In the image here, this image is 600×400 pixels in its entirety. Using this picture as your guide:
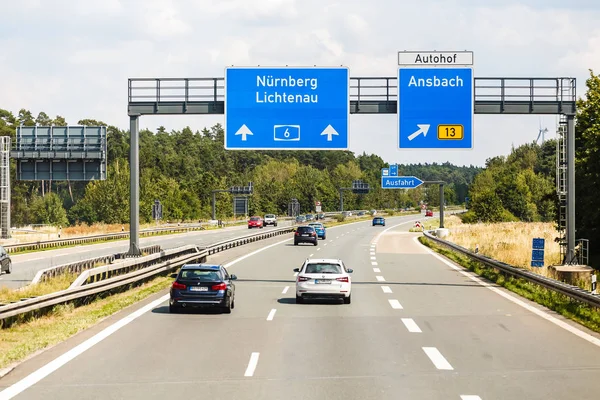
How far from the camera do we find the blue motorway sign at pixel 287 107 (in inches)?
1126

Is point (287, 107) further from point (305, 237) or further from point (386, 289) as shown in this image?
point (305, 237)

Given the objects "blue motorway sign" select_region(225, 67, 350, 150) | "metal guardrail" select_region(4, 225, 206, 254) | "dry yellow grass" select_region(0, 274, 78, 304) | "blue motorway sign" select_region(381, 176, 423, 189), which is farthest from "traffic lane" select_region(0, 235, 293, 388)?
"blue motorway sign" select_region(381, 176, 423, 189)

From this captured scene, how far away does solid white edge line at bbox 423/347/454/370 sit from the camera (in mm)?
12602

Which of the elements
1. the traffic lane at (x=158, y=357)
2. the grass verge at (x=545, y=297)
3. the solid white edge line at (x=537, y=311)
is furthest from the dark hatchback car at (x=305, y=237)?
the traffic lane at (x=158, y=357)

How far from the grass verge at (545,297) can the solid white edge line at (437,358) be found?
15.5ft

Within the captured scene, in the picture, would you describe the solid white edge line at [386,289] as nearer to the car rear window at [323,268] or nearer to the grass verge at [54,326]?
the car rear window at [323,268]

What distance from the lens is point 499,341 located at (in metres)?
15.6

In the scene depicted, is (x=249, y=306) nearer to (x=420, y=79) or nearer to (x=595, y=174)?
(x=420, y=79)

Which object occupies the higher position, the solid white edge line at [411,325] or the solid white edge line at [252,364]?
the solid white edge line at [252,364]

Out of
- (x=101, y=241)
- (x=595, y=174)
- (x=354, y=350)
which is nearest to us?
(x=354, y=350)

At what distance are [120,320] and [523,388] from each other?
10.8 m

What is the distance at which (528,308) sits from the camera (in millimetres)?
21547

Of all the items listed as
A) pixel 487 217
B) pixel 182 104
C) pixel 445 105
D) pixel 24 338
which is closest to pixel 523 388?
pixel 24 338

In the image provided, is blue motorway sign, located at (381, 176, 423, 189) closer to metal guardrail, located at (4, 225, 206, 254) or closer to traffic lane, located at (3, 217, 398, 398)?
metal guardrail, located at (4, 225, 206, 254)
